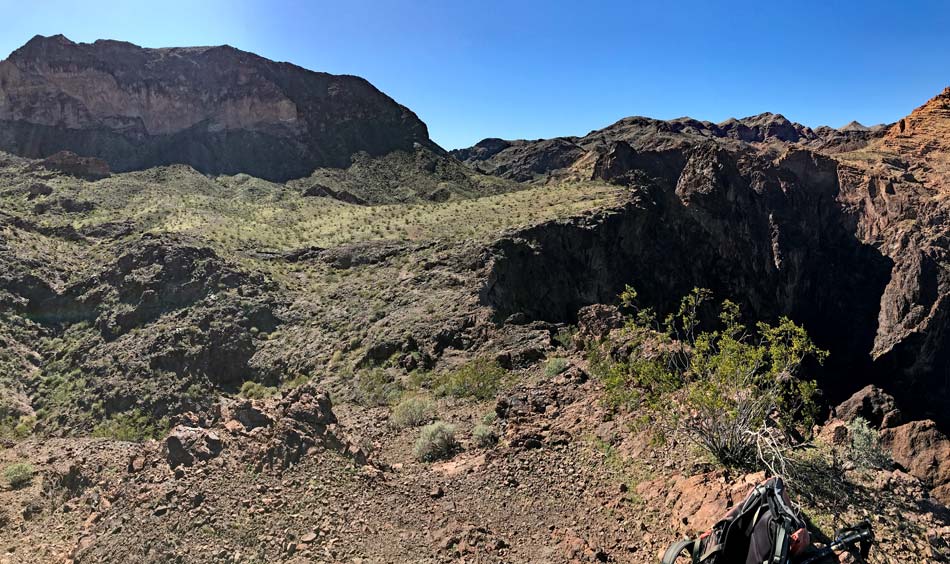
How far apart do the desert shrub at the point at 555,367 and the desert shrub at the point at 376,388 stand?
4.42 m

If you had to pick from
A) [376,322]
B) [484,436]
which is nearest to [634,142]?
[376,322]

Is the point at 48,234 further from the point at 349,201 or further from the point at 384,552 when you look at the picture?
the point at 384,552

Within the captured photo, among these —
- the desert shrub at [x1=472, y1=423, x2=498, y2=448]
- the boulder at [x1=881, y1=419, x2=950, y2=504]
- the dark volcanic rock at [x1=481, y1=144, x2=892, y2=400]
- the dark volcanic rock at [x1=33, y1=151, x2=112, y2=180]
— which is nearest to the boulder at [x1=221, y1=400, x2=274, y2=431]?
the desert shrub at [x1=472, y1=423, x2=498, y2=448]

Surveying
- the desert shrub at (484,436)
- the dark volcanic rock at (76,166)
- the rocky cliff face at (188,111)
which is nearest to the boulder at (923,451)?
the desert shrub at (484,436)

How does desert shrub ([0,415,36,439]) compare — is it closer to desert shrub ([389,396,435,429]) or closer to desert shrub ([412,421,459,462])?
desert shrub ([389,396,435,429])

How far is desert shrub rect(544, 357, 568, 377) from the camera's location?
1333 centimetres

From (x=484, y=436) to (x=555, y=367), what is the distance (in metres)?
3.27

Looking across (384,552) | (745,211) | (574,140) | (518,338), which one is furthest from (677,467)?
(574,140)

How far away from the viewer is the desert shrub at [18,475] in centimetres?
1201

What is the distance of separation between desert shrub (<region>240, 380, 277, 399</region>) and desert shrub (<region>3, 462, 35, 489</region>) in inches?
276

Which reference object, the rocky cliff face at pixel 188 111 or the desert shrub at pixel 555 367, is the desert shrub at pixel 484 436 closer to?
the desert shrub at pixel 555 367

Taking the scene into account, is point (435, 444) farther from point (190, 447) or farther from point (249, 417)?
point (190, 447)

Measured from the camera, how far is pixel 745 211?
180 feet

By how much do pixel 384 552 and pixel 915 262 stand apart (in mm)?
62232
